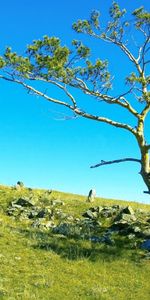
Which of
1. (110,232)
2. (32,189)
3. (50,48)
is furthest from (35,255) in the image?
(32,189)

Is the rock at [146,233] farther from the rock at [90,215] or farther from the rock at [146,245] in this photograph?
the rock at [90,215]

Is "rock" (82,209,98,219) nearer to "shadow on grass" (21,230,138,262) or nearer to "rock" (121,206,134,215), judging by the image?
"rock" (121,206,134,215)

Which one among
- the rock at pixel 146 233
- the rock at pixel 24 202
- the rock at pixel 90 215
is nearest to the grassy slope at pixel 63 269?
the rock at pixel 146 233

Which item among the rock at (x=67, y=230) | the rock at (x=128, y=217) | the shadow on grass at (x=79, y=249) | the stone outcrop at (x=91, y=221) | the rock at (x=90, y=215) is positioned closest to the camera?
the shadow on grass at (x=79, y=249)

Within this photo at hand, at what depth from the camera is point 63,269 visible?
82.3 ft

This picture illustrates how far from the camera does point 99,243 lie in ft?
97.2

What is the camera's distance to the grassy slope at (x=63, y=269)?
22062 mm

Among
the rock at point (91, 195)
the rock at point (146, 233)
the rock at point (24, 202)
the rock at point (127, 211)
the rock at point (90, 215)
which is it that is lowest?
the rock at point (146, 233)

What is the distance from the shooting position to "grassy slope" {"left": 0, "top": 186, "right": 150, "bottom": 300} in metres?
22.1

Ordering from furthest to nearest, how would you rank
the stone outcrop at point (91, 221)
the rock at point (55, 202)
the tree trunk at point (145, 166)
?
the rock at point (55, 202) < the stone outcrop at point (91, 221) < the tree trunk at point (145, 166)

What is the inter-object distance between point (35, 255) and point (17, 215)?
8.20 metres

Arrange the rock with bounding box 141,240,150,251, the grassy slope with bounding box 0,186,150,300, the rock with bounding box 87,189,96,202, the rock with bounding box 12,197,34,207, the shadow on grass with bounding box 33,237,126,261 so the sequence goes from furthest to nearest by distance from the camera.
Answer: the rock with bounding box 87,189,96,202 → the rock with bounding box 12,197,34,207 → the rock with bounding box 141,240,150,251 → the shadow on grass with bounding box 33,237,126,261 → the grassy slope with bounding box 0,186,150,300

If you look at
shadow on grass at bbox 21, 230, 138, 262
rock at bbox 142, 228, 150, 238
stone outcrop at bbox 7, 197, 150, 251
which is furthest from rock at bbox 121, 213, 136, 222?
shadow on grass at bbox 21, 230, 138, 262

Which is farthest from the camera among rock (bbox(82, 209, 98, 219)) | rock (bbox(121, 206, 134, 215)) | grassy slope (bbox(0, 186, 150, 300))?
rock (bbox(121, 206, 134, 215))
